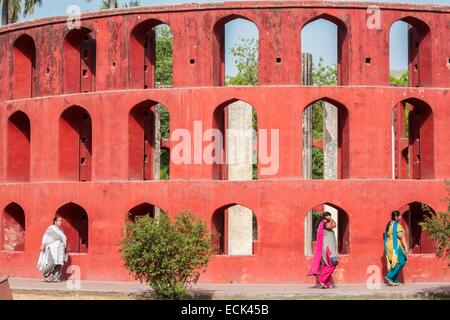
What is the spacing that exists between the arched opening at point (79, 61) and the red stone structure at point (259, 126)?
7cm

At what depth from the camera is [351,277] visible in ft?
50.5

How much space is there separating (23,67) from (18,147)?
1.85 metres

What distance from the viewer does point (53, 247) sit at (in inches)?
607

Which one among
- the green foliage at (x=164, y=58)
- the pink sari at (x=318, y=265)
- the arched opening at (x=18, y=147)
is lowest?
the pink sari at (x=318, y=265)

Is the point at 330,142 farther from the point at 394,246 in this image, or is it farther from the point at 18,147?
the point at 394,246

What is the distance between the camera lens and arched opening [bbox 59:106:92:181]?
56.4 ft

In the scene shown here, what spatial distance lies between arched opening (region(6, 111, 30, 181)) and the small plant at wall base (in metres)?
6.37

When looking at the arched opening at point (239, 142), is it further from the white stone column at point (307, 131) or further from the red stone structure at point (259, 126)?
the red stone structure at point (259, 126)

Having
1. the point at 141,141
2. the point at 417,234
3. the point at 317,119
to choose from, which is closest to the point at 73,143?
the point at 141,141

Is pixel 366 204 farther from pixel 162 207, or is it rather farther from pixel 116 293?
pixel 116 293

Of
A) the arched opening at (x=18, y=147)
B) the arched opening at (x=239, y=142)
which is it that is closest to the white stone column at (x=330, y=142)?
the arched opening at (x=239, y=142)

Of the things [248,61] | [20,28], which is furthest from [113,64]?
[248,61]

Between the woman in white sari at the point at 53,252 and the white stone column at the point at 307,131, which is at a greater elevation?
the white stone column at the point at 307,131

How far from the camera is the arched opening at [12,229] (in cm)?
1797
